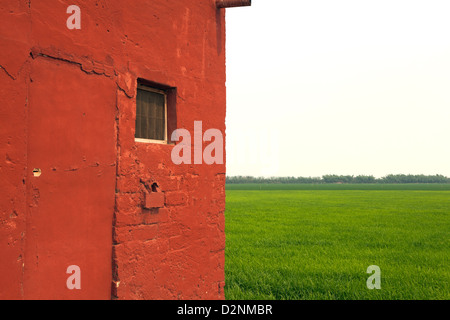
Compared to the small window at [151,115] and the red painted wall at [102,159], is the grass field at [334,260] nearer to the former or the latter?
the red painted wall at [102,159]

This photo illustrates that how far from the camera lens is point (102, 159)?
3.37 meters

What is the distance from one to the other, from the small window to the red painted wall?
0.53 feet

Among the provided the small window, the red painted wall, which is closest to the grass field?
the red painted wall

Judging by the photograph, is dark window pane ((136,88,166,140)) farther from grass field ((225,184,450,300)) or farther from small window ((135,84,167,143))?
grass field ((225,184,450,300))

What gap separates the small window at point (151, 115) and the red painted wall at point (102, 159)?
162mm

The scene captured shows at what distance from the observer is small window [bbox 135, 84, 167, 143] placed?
12.9 feet

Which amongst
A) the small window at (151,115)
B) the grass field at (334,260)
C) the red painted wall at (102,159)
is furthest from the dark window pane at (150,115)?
the grass field at (334,260)

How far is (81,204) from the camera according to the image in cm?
318

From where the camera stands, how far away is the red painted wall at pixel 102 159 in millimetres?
2719

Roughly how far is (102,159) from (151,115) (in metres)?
0.92
